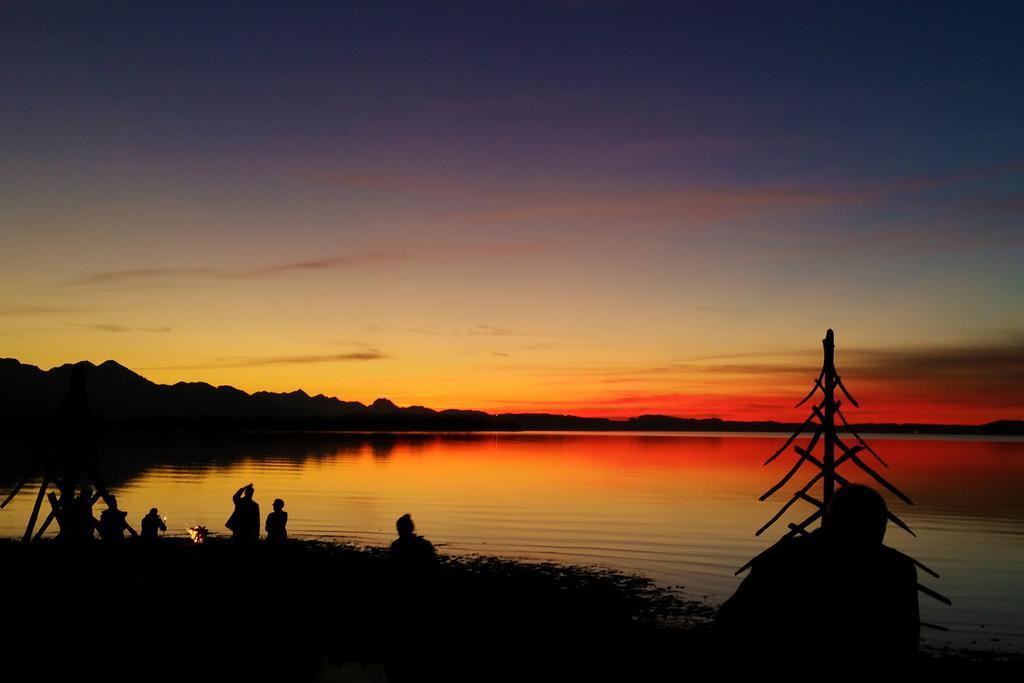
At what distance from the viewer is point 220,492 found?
66.1m

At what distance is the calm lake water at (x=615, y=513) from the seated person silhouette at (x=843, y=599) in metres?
22.6

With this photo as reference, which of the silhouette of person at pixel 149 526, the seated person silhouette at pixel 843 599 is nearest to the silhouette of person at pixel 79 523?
the silhouette of person at pixel 149 526

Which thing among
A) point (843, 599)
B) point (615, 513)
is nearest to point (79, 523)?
point (843, 599)

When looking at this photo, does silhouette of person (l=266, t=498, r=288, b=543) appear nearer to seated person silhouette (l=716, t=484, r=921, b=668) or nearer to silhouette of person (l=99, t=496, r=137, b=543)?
silhouette of person (l=99, t=496, r=137, b=543)

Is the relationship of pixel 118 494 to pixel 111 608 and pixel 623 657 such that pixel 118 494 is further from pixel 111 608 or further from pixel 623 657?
pixel 623 657

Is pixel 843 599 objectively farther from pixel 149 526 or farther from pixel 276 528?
pixel 149 526

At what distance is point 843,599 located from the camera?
4.68 m

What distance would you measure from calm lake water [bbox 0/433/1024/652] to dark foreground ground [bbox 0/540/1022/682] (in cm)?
744

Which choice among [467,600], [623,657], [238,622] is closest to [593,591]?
[467,600]

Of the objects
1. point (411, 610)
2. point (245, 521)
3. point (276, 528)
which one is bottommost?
point (276, 528)

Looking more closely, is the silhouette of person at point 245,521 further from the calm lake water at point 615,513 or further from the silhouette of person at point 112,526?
the calm lake water at point 615,513

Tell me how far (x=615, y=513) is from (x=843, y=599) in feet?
176

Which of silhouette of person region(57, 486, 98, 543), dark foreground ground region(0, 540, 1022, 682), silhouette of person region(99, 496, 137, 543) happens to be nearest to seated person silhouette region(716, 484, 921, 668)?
dark foreground ground region(0, 540, 1022, 682)

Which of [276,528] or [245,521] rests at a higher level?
[245,521]
